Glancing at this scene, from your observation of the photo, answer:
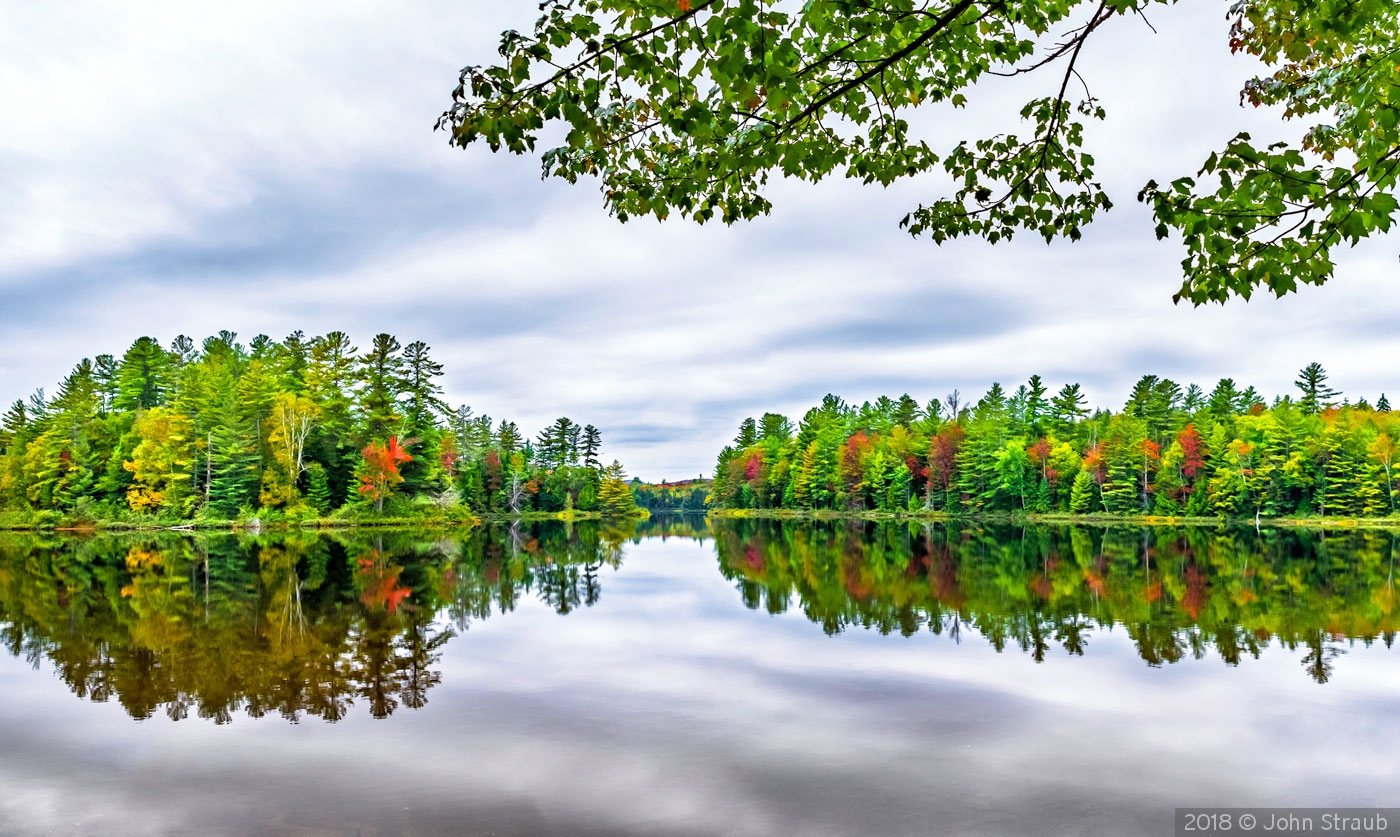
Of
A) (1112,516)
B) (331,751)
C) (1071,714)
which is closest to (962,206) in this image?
(1071,714)

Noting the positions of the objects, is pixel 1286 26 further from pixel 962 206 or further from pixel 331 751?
pixel 331 751

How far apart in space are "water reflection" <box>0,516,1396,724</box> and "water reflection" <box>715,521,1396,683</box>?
0.27ft

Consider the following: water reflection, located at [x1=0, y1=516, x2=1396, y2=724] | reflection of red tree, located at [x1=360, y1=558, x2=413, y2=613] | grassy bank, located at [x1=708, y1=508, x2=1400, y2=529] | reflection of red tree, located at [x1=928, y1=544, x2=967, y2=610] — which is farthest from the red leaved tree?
grassy bank, located at [x1=708, y1=508, x2=1400, y2=529]

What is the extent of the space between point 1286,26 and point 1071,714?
6.96 meters

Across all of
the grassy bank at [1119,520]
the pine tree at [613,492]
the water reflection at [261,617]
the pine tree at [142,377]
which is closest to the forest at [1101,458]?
the grassy bank at [1119,520]

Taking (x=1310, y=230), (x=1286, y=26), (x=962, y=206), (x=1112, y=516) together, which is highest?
(x=1286, y=26)

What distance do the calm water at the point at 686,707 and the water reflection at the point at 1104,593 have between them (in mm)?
157

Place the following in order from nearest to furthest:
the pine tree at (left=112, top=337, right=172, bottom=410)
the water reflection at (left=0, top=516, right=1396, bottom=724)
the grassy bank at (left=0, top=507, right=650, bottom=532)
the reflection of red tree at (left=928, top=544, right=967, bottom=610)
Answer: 1. the water reflection at (left=0, top=516, right=1396, bottom=724)
2. the reflection of red tree at (left=928, top=544, right=967, bottom=610)
3. the grassy bank at (left=0, top=507, right=650, bottom=532)
4. the pine tree at (left=112, top=337, right=172, bottom=410)

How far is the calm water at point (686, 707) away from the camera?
6430 millimetres

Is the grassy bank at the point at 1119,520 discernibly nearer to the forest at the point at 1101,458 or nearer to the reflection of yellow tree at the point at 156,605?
the forest at the point at 1101,458

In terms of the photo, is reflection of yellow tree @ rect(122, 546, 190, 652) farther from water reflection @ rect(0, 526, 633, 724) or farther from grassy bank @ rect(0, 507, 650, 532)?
grassy bank @ rect(0, 507, 650, 532)

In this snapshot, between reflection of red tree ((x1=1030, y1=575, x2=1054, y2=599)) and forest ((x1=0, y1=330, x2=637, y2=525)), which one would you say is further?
forest ((x1=0, y1=330, x2=637, y2=525))

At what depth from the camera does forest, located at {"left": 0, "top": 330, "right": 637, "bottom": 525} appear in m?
50.0

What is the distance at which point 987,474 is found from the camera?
7812 centimetres
